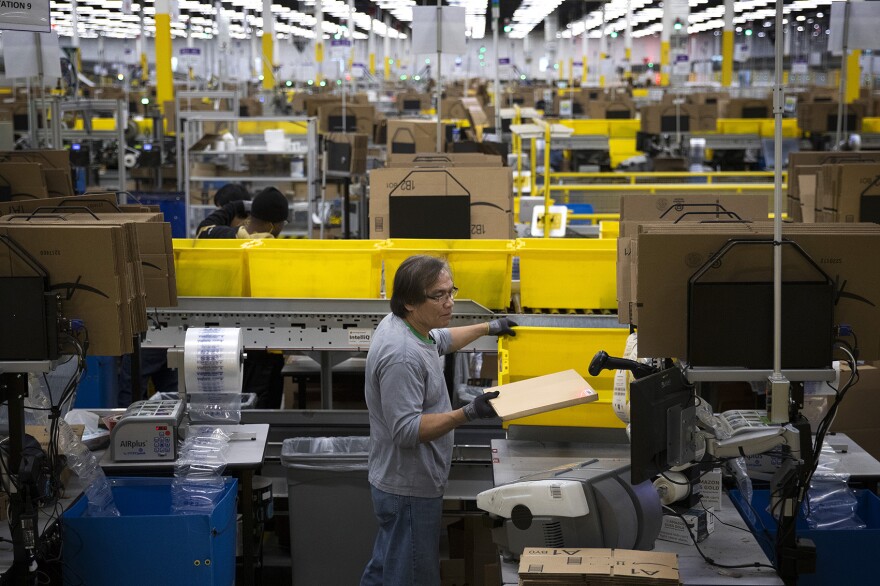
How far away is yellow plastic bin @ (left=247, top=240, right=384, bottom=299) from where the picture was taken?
4.76 m

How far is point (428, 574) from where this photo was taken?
3311 millimetres

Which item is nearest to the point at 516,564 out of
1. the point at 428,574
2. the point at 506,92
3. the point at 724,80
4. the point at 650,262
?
the point at 428,574

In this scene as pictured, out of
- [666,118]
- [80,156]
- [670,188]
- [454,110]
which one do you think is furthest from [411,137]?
[454,110]

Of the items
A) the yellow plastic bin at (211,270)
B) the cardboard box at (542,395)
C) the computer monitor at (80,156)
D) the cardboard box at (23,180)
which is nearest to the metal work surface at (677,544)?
the cardboard box at (542,395)

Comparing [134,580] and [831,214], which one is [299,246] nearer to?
[134,580]

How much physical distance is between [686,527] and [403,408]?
2.97 feet

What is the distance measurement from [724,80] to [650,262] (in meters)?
27.6

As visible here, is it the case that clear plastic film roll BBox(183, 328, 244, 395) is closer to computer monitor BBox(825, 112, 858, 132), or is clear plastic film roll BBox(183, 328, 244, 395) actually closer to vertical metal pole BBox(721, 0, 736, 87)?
computer monitor BBox(825, 112, 858, 132)

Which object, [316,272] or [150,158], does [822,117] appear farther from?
[316,272]

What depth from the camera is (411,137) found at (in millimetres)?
11062

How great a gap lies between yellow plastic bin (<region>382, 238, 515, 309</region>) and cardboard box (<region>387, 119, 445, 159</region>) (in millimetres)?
6318

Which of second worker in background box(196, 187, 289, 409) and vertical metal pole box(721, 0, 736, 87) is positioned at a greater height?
vertical metal pole box(721, 0, 736, 87)

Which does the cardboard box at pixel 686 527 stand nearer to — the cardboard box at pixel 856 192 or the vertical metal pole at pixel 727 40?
the cardboard box at pixel 856 192

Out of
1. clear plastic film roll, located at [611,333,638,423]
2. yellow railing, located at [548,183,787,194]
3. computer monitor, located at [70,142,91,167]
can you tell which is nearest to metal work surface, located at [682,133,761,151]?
yellow railing, located at [548,183,787,194]
